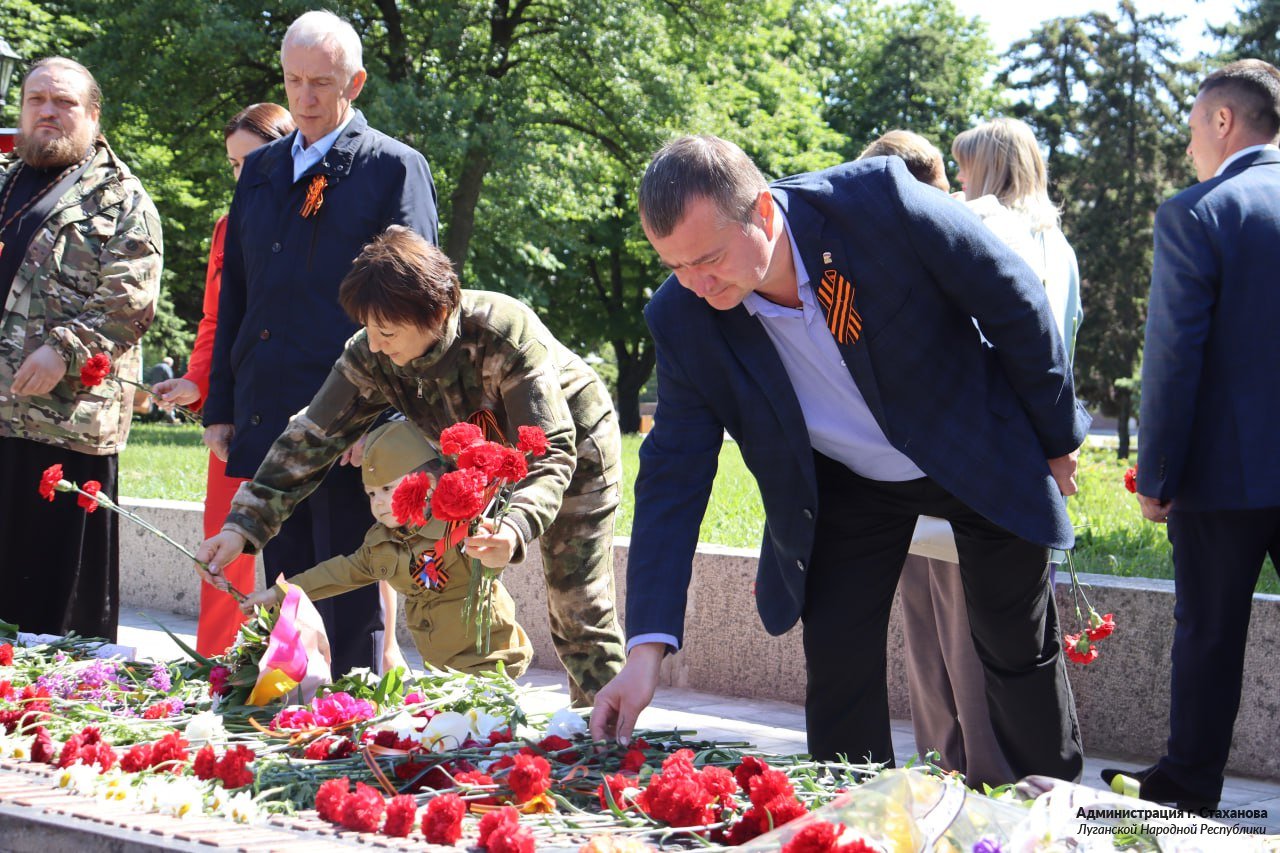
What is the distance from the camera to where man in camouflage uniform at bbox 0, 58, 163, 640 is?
16.9ft

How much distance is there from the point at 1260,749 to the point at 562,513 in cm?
254

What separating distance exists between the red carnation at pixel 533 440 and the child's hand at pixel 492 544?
19 centimetres

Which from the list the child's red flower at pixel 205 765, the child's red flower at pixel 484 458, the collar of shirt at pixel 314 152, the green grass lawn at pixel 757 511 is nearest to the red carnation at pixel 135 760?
the child's red flower at pixel 205 765

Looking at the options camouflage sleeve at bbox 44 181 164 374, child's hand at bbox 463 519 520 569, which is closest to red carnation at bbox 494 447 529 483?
child's hand at bbox 463 519 520 569

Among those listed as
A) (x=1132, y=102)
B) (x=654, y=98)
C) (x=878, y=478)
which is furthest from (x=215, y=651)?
(x=1132, y=102)

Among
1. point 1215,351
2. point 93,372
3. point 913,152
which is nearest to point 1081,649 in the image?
point 1215,351

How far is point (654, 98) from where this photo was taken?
70.6ft

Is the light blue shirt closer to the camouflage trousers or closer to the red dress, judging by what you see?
the camouflage trousers

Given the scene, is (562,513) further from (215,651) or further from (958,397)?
(215,651)

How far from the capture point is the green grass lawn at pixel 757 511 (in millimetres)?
6051

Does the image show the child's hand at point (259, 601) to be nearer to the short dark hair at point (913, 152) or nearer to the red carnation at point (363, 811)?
the red carnation at point (363, 811)

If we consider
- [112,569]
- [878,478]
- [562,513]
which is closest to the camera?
[878,478]

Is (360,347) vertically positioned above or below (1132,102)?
below

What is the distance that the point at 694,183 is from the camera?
2.67 m
